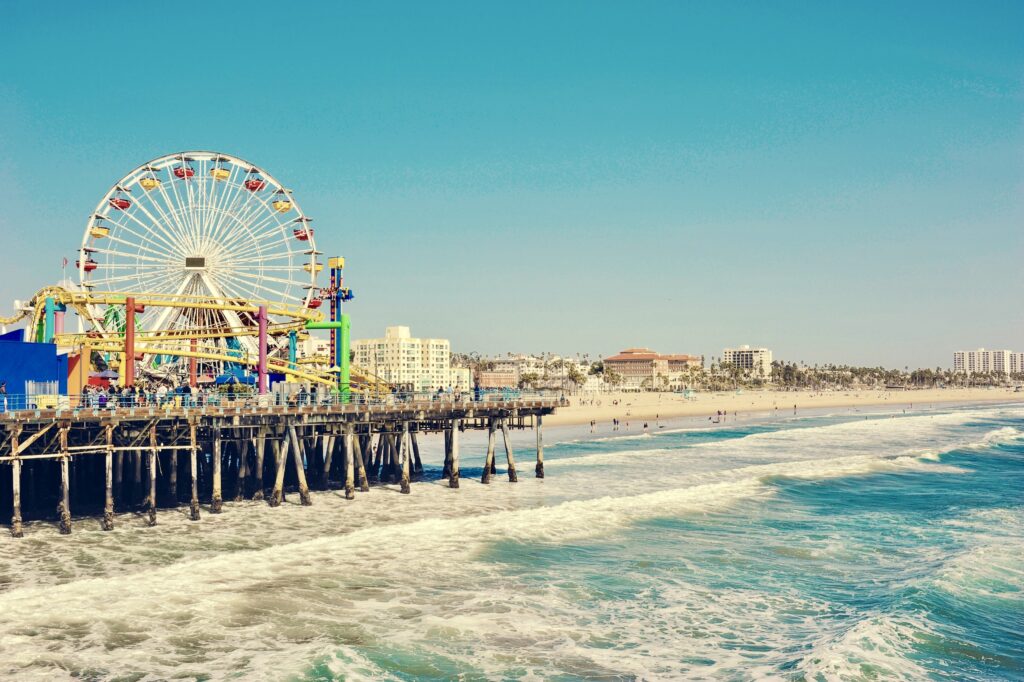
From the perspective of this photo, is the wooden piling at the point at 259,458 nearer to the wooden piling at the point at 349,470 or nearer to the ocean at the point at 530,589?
the ocean at the point at 530,589

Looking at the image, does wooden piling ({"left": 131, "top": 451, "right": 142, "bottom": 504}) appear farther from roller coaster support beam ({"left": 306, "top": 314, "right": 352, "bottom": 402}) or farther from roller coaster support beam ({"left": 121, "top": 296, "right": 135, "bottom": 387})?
roller coaster support beam ({"left": 306, "top": 314, "right": 352, "bottom": 402})

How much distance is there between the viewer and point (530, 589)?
965 inches

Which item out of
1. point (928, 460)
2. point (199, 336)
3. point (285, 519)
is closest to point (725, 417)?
point (928, 460)

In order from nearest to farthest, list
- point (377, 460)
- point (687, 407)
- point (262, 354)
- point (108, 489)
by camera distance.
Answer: point (108, 489), point (262, 354), point (377, 460), point (687, 407)

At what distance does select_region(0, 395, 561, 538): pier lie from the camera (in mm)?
29891

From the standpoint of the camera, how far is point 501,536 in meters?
31.3

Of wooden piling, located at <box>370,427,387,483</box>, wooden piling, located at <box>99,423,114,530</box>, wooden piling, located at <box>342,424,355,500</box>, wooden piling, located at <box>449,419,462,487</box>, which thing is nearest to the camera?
wooden piling, located at <box>99,423,114,530</box>

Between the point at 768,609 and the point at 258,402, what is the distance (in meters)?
22.6

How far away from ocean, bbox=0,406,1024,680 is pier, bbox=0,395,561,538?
5.26 feet

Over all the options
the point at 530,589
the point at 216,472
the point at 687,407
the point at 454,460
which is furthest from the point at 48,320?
the point at 687,407

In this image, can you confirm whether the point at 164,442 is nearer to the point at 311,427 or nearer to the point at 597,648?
the point at 311,427

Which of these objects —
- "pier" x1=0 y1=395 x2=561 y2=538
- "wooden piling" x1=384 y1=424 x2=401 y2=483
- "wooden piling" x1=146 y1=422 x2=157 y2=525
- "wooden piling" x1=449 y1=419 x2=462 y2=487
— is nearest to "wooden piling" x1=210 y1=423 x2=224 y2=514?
"pier" x1=0 y1=395 x2=561 y2=538

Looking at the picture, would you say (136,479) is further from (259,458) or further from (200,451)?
(259,458)

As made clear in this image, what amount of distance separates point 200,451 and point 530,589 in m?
20.0
